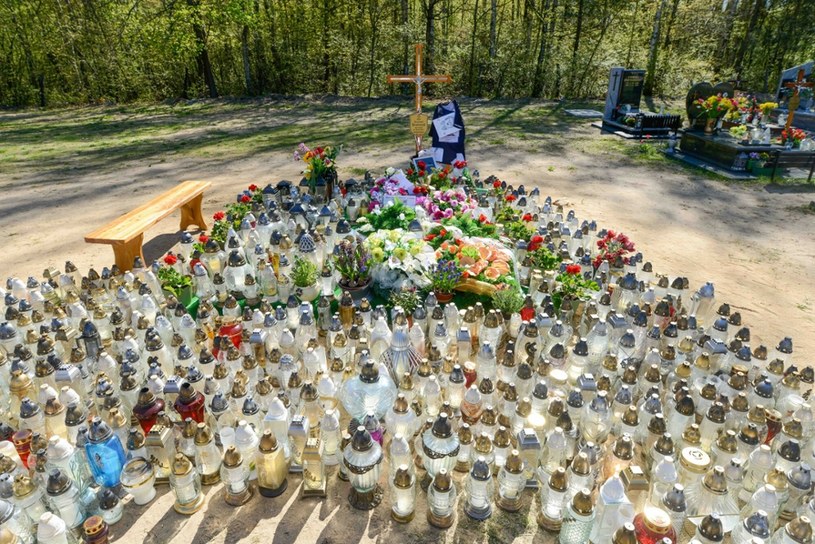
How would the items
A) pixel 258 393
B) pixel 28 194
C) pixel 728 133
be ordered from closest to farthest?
pixel 258 393 < pixel 28 194 < pixel 728 133

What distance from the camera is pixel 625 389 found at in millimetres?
4648

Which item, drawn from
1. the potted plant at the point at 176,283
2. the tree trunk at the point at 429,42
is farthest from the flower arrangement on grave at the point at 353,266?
the tree trunk at the point at 429,42

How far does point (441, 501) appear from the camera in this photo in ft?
13.2

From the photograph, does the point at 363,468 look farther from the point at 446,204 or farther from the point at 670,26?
the point at 670,26

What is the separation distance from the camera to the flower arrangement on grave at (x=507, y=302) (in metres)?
6.35

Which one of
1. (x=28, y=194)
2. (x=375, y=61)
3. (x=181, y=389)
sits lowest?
(x=28, y=194)

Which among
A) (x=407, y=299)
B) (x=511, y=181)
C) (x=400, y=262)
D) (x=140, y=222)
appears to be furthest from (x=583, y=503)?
(x=511, y=181)

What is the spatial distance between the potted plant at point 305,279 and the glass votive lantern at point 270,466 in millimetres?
2849

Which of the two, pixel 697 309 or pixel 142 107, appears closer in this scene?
pixel 697 309

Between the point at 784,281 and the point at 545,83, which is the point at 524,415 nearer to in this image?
the point at 784,281

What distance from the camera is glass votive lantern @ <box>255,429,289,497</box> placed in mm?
4152

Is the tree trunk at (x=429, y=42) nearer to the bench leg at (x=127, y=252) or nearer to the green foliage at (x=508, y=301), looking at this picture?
the bench leg at (x=127, y=252)

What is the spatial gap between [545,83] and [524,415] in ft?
86.9

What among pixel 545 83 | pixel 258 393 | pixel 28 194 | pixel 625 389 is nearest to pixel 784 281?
pixel 625 389
